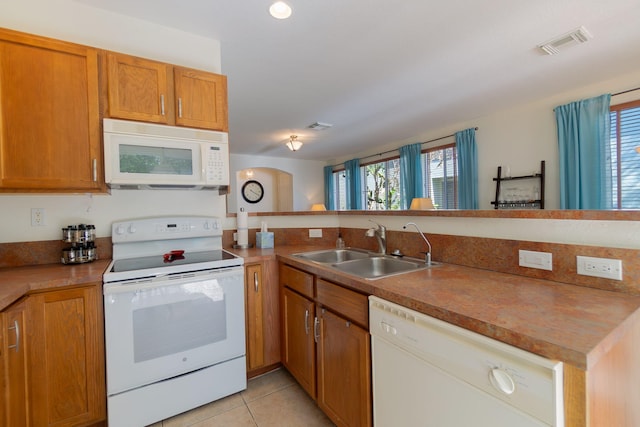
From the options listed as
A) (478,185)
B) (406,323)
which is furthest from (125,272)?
(478,185)

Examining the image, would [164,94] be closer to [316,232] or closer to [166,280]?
[166,280]

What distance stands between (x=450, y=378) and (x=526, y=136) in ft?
13.7

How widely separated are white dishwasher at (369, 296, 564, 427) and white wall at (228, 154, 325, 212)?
6100 mm

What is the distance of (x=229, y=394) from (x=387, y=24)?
110 inches

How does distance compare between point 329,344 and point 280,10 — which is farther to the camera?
point 280,10

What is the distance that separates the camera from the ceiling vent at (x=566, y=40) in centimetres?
222

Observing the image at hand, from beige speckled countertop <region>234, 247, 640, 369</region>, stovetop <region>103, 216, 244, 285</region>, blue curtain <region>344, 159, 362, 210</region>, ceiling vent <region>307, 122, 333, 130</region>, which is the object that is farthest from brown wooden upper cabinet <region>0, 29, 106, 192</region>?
blue curtain <region>344, 159, 362, 210</region>

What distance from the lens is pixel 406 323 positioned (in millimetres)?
1083

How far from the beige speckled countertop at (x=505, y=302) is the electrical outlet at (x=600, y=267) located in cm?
7

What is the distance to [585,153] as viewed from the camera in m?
3.30

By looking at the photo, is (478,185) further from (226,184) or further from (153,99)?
(153,99)

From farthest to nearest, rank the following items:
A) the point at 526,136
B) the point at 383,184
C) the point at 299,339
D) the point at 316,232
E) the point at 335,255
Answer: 1. the point at 383,184
2. the point at 526,136
3. the point at 316,232
4. the point at 335,255
5. the point at 299,339

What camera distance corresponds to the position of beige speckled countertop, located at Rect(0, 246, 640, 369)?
73 cm

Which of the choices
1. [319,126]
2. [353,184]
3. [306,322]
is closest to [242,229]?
[306,322]
